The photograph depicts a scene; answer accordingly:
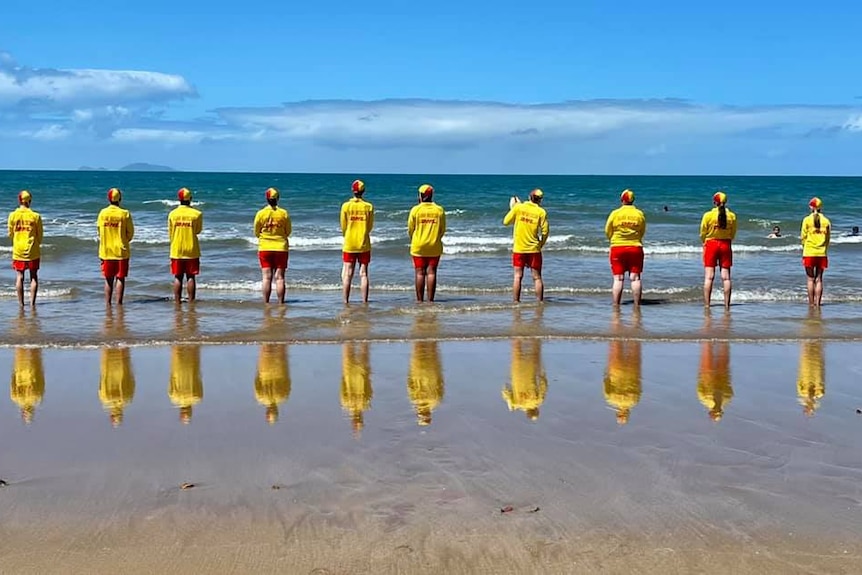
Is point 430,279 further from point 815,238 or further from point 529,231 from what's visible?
point 815,238

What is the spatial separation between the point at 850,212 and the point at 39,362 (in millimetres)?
45337

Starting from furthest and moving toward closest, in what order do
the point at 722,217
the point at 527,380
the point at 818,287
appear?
the point at 818,287 → the point at 722,217 → the point at 527,380

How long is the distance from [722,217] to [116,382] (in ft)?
26.4

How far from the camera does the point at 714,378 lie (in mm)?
7742

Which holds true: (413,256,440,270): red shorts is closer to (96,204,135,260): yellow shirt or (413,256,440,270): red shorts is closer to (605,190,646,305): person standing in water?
(605,190,646,305): person standing in water

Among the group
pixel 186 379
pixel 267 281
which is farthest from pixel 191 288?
pixel 186 379

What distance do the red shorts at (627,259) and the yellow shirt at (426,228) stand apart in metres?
2.31

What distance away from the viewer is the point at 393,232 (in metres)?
29.5

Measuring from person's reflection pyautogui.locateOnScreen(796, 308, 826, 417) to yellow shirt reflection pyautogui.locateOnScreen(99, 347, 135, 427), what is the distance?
4.73 meters

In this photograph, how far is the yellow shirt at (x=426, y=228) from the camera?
12.5 meters

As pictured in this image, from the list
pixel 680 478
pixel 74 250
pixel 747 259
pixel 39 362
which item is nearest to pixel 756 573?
pixel 680 478

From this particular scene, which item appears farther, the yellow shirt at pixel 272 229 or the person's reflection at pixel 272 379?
the yellow shirt at pixel 272 229

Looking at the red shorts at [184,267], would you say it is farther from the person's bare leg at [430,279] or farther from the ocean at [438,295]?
the person's bare leg at [430,279]

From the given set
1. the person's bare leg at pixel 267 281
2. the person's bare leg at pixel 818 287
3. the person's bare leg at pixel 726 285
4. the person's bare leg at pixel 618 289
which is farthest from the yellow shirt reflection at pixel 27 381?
the person's bare leg at pixel 818 287
